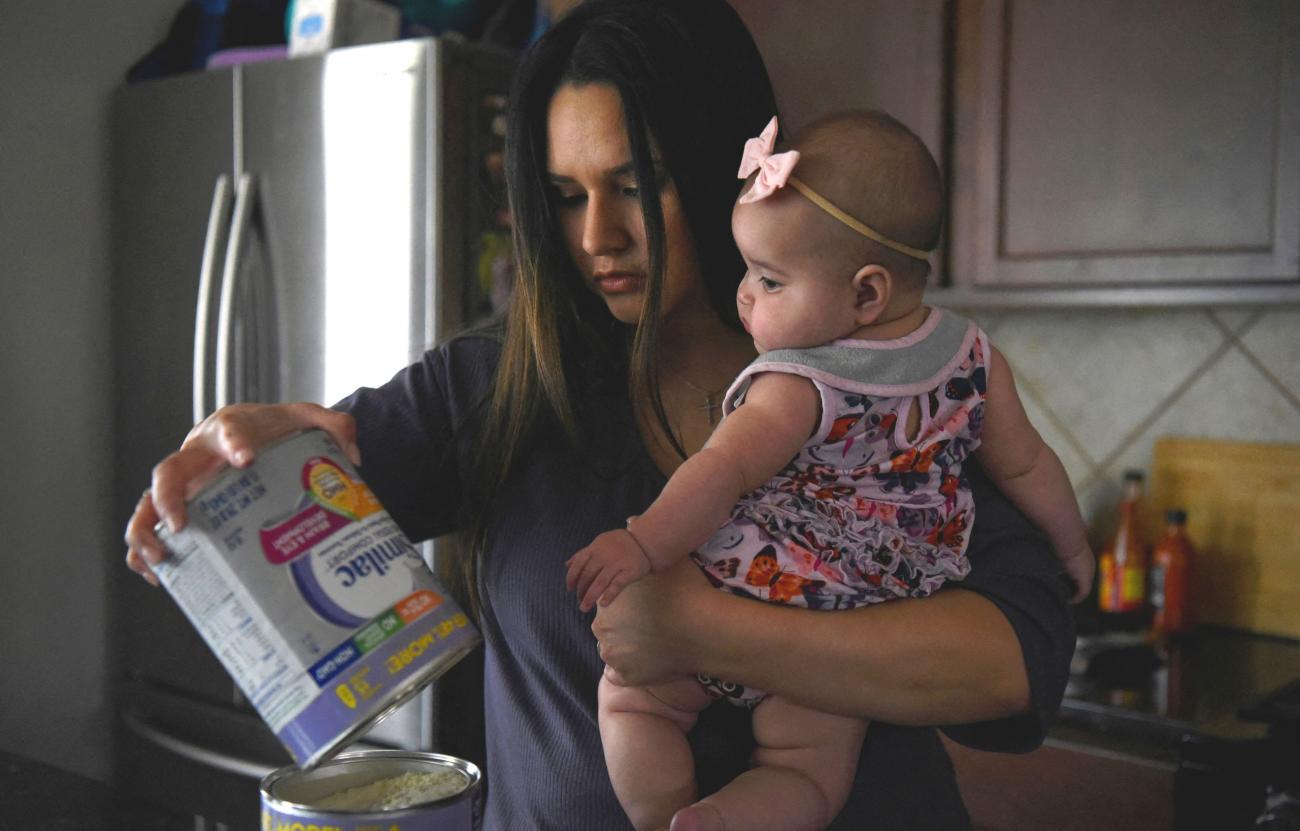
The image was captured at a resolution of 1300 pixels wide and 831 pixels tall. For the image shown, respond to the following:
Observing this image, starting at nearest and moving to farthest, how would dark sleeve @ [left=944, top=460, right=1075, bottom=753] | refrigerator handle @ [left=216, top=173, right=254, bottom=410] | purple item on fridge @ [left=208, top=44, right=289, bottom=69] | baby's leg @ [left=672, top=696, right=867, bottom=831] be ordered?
baby's leg @ [left=672, top=696, right=867, bottom=831] → dark sleeve @ [left=944, top=460, right=1075, bottom=753] → refrigerator handle @ [left=216, top=173, right=254, bottom=410] → purple item on fridge @ [left=208, top=44, right=289, bottom=69]

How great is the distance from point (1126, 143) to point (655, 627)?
139 cm

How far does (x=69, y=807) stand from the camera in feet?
3.45

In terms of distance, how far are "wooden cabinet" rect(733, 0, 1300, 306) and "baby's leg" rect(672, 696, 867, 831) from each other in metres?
1.23

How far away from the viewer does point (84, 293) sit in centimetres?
273

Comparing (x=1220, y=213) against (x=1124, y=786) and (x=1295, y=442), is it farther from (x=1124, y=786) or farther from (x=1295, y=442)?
(x=1124, y=786)

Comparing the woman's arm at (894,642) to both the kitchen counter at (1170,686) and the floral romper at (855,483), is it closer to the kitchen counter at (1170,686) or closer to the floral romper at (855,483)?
the floral romper at (855,483)

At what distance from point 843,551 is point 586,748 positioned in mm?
297

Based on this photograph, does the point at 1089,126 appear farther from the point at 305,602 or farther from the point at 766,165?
the point at 305,602

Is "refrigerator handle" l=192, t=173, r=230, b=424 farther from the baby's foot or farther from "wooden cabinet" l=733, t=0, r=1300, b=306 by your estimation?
the baby's foot

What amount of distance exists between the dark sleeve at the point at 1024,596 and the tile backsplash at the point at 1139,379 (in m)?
1.36

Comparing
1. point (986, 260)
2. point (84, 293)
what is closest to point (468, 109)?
point (986, 260)

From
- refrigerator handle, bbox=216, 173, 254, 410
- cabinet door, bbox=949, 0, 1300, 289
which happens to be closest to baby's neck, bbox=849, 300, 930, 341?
cabinet door, bbox=949, 0, 1300, 289

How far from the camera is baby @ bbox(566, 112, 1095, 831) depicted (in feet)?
2.87

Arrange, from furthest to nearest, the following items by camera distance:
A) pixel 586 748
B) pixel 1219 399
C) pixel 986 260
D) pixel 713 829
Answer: pixel 1219 399 < pixel 986 260 < pixel 586 748 < pixel 713 829
